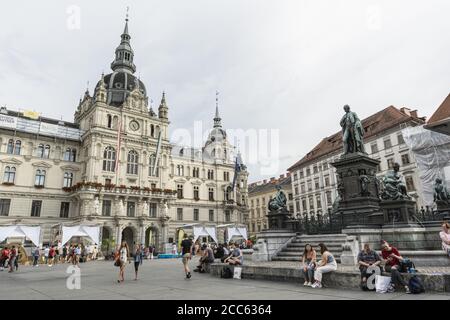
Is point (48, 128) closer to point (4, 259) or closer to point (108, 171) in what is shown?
point (108, 171)

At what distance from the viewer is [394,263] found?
7941mm

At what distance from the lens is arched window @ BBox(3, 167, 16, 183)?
3969 centimetres

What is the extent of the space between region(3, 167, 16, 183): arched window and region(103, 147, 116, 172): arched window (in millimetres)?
10962

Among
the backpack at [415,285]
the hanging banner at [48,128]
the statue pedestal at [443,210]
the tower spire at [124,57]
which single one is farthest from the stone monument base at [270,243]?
the tower spire at [124,57]

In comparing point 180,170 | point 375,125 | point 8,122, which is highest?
point 8,122

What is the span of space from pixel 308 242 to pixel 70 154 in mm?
41216

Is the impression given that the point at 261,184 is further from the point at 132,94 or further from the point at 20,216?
the point at 20,216

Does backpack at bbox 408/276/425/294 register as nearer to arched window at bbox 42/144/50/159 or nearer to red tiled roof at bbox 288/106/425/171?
red tiled roof at bbox 288/106/425/171

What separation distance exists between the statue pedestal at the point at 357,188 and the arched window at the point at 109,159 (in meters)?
36.3

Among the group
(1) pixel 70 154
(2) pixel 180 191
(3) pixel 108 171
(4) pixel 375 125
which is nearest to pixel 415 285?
(4) pixel 375 125

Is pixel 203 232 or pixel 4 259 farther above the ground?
pixel 203 232

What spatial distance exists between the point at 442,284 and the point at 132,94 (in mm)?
48432

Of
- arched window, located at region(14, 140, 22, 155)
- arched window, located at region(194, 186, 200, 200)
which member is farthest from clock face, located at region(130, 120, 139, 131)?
arched window, located at region(194, 186, 200, 200)
